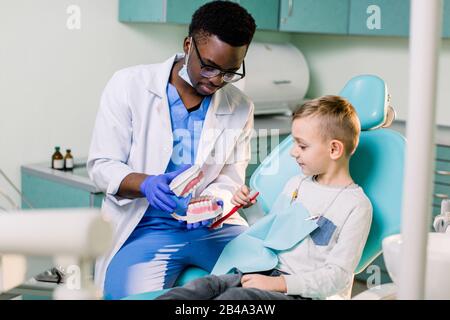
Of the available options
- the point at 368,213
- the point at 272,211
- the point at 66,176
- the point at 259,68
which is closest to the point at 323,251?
the point at 368,213

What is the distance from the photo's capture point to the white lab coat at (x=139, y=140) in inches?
73.1

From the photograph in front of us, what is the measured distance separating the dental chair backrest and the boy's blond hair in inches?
3.8

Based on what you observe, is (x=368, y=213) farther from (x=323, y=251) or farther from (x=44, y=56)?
(x=44, y=56)

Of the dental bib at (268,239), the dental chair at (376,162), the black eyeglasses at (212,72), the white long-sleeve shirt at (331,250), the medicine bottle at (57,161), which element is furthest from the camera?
the medicine bottle at (57,161)

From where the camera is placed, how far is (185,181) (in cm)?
171

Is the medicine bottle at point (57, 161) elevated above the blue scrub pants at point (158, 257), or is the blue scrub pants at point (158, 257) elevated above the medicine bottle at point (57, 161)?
the medicine bottle at point (57, 161)

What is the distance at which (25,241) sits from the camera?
0.56 meters

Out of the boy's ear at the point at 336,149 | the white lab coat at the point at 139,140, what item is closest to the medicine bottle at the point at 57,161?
the white lab coat at the point at 139,140

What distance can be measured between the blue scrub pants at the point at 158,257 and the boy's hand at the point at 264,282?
311mm

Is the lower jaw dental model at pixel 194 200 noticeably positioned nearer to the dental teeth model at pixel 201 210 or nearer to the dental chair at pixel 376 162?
the dental teeth model at pixel 201 210

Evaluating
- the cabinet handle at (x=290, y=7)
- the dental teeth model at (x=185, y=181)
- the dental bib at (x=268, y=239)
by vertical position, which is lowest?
the dental bib at (x=268, y=239)

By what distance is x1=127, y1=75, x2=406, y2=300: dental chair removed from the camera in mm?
1660

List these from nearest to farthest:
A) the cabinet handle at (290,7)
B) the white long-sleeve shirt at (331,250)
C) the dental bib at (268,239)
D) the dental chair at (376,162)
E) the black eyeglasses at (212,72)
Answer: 1. the white long-sleeve shirt at (331,250)
2. the dental bib at (268,239)
3. the dental chair at (376,162)
4. the black eyeglasses at (212,72)
5. the cabinet handle at (290,7)

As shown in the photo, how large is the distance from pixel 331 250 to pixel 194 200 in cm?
42
